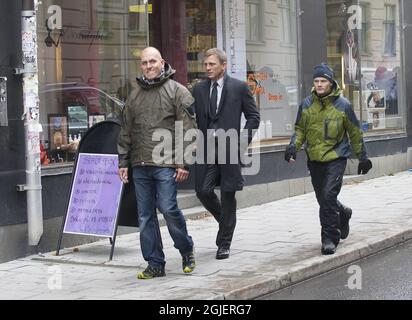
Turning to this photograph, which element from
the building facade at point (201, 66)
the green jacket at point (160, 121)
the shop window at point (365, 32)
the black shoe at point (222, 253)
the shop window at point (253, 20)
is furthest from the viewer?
the shop window at point (365, 32)

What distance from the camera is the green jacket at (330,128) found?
766 cm

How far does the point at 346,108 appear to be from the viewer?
771cm

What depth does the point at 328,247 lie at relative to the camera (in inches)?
301

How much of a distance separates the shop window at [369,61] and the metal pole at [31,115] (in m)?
6.99

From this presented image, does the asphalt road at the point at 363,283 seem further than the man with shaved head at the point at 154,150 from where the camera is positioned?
No

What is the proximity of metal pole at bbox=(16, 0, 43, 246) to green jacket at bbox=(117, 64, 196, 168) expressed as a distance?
60.4 inches

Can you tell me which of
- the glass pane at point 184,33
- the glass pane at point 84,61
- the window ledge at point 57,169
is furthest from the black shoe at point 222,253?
the glass pane at point 184,33

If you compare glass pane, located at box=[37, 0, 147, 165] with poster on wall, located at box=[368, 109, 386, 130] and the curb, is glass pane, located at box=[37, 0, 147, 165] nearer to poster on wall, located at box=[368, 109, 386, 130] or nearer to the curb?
the curb

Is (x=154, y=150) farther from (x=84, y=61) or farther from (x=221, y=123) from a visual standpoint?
(x=84, y=61)

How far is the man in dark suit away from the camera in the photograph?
24.1 feet

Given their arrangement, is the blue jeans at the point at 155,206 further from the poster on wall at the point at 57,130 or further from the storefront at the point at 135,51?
the poster on wall at the point at 57,130

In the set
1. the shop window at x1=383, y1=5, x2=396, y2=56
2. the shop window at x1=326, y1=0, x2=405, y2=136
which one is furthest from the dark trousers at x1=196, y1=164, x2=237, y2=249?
the shop window at x1=383, y1=5, x2=396, y2=56
